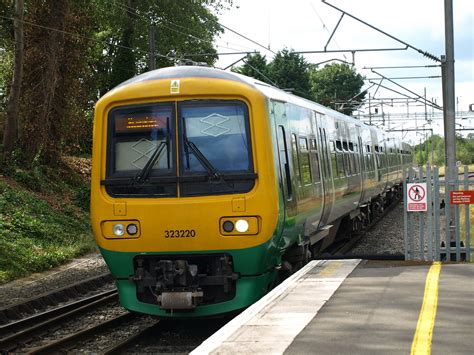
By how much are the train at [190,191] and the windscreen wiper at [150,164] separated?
0.4 inches

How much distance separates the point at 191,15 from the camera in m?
38.5

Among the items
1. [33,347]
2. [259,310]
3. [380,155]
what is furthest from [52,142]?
[259,310]

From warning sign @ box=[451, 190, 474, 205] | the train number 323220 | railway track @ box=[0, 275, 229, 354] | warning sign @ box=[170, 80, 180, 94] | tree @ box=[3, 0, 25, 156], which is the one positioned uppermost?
tree @ box=[3, 0, 25, 156]

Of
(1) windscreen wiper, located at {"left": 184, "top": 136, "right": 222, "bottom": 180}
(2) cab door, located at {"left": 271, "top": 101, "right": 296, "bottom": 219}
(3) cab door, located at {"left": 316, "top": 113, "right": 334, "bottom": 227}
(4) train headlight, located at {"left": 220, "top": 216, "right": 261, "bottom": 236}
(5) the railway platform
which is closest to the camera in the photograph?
(5) the railway platform

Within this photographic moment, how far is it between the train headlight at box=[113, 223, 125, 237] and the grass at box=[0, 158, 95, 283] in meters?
6.05

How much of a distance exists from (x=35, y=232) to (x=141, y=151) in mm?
10356

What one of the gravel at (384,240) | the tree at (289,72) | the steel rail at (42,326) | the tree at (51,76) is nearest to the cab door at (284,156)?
the steel rail at (42,326)

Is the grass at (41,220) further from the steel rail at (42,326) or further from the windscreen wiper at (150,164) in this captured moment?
the windscreen wiper at (150,164)

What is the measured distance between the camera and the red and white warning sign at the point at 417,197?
11.3 metres

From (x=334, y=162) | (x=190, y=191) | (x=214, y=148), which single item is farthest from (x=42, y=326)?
(x=334, y=162)

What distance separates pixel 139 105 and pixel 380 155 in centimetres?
1799

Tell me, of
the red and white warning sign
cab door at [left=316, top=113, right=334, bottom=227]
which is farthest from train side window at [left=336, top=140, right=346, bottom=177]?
the red and white warning sign

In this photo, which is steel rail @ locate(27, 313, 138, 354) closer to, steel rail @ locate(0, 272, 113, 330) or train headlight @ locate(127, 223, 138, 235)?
train headlight @ locate(127, 223, 138, 235)

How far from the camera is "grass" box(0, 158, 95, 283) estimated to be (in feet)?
51.8
